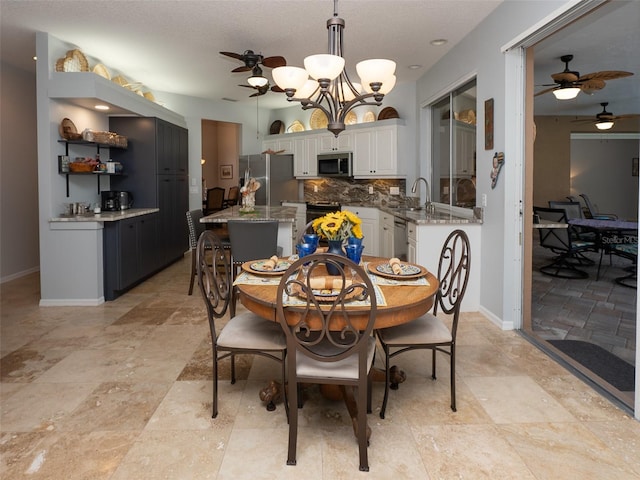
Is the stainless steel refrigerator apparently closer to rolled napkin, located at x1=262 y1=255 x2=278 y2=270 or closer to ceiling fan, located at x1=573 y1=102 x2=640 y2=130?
ceiling fan, located at x1=573 y1=102 x2=640 y2=130

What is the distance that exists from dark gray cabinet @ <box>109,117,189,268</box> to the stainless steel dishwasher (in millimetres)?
3042

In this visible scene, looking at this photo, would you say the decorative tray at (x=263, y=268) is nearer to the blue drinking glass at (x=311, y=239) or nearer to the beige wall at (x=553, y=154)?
the blue drinking glass at (x=311, y=239)

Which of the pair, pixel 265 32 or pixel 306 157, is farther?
pixel 306 157

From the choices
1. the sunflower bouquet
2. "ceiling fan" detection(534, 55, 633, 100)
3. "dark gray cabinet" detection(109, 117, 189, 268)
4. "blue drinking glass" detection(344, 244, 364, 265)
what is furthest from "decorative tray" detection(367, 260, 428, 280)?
"dark gray cabinet" detection(109, 117, 189, 268)

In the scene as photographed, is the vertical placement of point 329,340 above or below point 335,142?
below

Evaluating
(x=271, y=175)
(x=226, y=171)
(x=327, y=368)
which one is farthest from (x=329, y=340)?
(x=226, y=171)

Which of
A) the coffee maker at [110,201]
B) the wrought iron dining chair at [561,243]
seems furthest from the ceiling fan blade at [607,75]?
the coffee maker at [110,201]

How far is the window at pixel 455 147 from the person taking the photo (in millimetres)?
4621

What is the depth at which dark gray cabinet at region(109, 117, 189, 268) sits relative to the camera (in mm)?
5938

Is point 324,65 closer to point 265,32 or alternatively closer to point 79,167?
point 265,32

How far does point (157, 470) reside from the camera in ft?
6.29

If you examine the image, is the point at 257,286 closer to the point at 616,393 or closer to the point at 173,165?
the point at 616,393

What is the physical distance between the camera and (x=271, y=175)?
820 cm

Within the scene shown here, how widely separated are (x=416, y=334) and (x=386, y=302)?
461 millimetres
